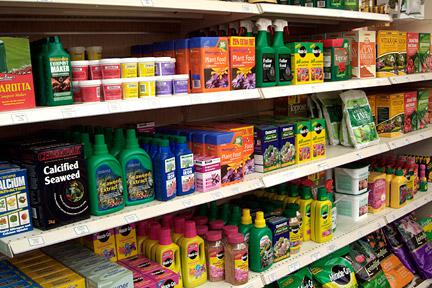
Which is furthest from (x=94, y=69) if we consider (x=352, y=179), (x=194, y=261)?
(x=352, y=179)

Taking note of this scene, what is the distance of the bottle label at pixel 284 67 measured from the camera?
2268 millimetres

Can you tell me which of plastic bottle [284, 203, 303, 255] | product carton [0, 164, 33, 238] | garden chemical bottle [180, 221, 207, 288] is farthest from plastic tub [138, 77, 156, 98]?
plastic bottle [284, 203, 303, 255]

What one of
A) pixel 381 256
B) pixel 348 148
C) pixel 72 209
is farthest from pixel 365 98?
pixel 72 209

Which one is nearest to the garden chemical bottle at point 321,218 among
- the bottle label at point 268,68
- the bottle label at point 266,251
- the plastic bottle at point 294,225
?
the plastic bottle at point 294,225

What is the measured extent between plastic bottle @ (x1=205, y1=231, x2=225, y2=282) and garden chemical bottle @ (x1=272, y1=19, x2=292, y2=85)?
0.83 meters

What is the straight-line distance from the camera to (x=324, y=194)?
2598 mm

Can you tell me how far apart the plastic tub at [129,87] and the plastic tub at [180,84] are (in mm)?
185

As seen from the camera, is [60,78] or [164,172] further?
[164,172]

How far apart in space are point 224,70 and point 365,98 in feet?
4.71

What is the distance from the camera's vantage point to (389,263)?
3123 millimetres

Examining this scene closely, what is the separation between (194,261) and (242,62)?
93 centimetres

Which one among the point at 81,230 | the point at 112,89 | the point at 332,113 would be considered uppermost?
the point at 112,89

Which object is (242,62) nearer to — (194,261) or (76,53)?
(76,53)

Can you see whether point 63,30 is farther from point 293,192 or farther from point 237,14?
point 293,192
